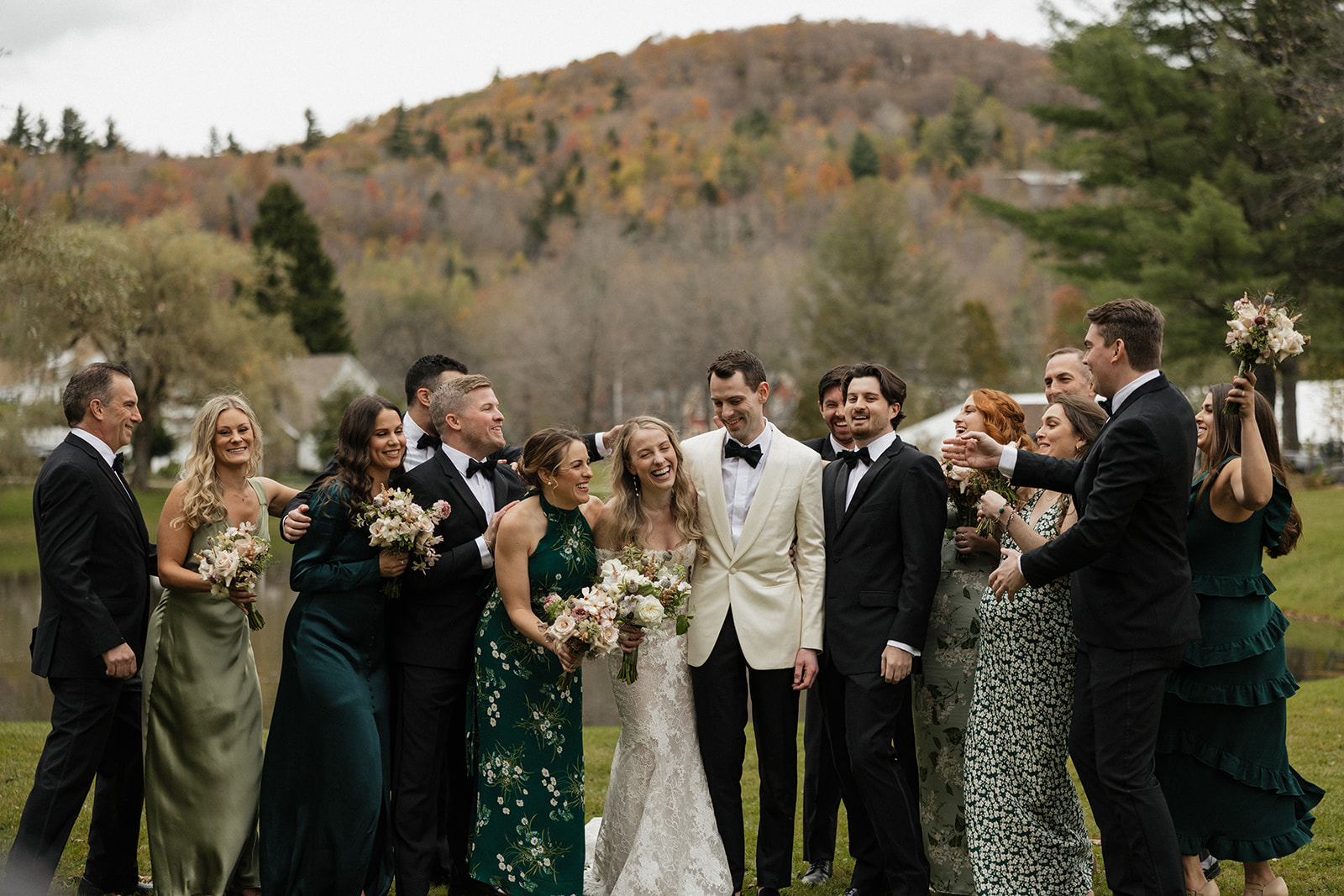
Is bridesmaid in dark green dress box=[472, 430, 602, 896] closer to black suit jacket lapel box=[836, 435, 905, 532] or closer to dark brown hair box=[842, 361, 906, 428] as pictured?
black suit jacket lapel box=[836, 435, 905, 532]

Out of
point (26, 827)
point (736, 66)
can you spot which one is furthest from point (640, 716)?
point (736, 66)

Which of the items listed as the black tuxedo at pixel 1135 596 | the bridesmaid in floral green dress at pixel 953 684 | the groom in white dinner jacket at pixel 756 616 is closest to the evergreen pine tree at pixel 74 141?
the groom in white dinner jacket at pixel 756 616

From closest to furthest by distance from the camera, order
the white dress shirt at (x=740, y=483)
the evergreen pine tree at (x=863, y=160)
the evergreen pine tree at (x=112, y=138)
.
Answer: the white dress shirt at (x=740, y=483), the evergreen pine tree at (x=112, y=138), the evergreen pine tree at (x=863, y=160)

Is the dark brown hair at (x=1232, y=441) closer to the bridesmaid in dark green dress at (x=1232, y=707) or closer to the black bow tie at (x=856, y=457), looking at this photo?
the bridesmaid in dark green dress at (x=1232, y=707)

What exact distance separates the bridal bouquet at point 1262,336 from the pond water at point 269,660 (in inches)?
314

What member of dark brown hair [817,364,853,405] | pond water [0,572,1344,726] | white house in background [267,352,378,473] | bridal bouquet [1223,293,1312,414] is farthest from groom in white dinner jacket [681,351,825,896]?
white house in background [267,352,378,473]

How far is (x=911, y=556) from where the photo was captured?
201 inches

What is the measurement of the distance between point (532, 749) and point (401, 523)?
4.19 ft

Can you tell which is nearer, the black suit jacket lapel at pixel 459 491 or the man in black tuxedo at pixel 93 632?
the man in black tuxedo at pixel 93 632

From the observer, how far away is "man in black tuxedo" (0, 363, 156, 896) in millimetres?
5043

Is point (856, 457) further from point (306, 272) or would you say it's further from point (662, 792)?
point (306, 272)

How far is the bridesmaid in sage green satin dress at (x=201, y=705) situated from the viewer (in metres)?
5.17

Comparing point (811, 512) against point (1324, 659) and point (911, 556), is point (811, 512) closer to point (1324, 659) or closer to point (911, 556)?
point (911, 556)

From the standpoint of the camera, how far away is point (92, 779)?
17.4 ft
